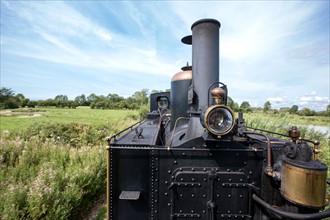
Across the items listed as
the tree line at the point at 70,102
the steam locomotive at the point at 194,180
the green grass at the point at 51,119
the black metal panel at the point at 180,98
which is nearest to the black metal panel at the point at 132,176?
the steam locomotive at the point at 194,180

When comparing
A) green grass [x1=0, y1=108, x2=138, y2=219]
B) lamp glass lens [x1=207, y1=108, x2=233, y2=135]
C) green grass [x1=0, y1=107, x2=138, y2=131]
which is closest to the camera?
lamp glass lens [x1=207, y1=108, x2=233, y2=135]

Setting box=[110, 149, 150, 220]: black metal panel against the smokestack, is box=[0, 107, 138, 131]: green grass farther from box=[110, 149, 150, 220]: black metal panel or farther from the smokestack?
the smokestack

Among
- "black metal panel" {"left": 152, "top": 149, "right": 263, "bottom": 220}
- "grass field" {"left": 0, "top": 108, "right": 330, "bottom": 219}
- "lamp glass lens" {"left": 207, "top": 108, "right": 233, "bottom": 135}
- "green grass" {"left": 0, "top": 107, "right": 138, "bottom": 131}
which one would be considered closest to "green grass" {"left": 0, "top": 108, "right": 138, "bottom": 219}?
"grass field" {"left": 0, "top": 108, "right": 330, "bottom": 219}

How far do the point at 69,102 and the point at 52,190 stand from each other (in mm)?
73232

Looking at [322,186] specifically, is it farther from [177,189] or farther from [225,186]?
[177,189]

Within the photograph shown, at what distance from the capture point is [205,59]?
2.97 meters

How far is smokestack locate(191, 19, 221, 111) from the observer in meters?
2.96

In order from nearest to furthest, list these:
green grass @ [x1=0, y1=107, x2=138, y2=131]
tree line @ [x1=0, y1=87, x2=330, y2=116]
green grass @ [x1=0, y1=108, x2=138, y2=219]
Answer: green grass @ [x1=0, y1=108, x2=138, y2=219] → green grass @ [x1=0, y1=107, x2=138, y2=131] → tree line @ [x1=0, y1=87, x2=330, y2=116]

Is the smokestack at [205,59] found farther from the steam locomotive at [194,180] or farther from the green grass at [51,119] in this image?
the green grass at [51,119]

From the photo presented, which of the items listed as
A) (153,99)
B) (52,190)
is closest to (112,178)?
(52,190)

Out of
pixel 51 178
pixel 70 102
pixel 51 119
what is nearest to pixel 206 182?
pixel 51 178

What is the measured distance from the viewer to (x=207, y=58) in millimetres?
2975

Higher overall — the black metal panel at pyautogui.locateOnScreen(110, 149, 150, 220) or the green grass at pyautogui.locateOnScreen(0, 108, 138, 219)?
the black metal panel at pyautogui.locateOnScreen(110, 149, 150, 220)

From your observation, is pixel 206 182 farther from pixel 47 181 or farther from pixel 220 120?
pixel 47 181
